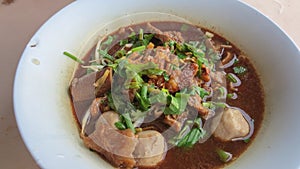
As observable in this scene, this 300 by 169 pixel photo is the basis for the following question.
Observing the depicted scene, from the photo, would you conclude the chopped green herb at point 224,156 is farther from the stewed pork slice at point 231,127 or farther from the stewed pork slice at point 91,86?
the stewed pork slice at point 91,86

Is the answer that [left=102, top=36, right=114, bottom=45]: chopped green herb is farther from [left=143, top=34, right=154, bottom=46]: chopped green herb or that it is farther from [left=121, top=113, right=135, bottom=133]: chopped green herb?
[left=121, top=113, right=135, bottom=133]: chopped green herb

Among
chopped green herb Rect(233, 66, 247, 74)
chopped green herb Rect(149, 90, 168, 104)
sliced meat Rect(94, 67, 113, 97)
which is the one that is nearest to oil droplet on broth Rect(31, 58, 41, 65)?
sliced meat Rect(94, 67, 113, 97)

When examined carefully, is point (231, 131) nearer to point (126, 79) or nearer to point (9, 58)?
point (126, 79)

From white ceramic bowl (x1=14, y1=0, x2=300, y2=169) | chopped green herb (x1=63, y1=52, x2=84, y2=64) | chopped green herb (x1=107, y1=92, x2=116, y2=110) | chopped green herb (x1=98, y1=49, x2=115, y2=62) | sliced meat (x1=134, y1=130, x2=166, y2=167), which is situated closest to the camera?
white ceramic bowl (x1=14, y1=0, x2=300, y2=169)

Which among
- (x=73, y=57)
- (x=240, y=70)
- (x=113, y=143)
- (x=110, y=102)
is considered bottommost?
(x=113, y=143)

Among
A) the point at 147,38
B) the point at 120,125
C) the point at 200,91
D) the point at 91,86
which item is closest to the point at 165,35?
the point at 147,38

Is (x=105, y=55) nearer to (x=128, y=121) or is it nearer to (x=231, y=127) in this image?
(x=128, y=121)

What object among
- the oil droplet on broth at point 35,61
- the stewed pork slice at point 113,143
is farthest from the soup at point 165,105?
the oil droplet on broth at point 35,61
